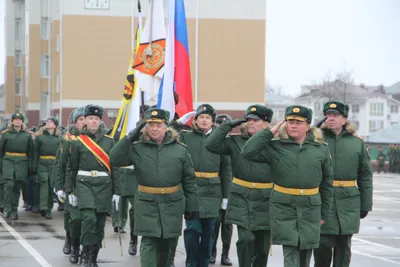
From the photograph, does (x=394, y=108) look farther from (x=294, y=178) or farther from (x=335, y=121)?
(x=294, y=178)

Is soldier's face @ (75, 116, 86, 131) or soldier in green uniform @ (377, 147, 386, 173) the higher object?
soldier's face @ (75, 116, 86, 131)

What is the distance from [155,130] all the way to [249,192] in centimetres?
141

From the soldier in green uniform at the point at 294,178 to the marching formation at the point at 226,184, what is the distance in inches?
0.4

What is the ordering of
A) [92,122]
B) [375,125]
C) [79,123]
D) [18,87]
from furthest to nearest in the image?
[375,125]
[18,87]
[79,123]
[92,122]

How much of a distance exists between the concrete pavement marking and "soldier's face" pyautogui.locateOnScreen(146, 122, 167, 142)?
3.63 meters

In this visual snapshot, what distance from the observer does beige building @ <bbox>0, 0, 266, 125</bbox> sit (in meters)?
46.7

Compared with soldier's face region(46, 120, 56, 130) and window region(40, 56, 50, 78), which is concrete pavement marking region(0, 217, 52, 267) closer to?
soldier's face region(46, 120, 56, 130)

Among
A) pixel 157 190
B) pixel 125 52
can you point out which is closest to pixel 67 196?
pixel 157 190

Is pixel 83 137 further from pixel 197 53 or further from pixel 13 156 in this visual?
pixel 197 53

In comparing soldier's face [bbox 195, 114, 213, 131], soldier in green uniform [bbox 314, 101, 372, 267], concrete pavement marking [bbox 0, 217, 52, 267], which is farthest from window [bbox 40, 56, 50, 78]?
soldier in green uniform [bbox 314, 101, 372, 267]

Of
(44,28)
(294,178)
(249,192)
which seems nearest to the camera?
(294,178)

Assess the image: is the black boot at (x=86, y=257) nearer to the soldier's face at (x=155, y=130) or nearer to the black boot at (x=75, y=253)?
the black boot at (x=75, y=253)

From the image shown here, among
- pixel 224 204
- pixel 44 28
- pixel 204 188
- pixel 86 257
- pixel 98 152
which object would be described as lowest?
pixel 86 257

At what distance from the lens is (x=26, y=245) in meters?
13.4
